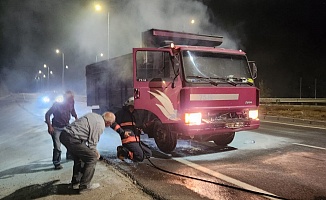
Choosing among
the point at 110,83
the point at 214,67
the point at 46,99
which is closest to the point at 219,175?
the point at 214,67

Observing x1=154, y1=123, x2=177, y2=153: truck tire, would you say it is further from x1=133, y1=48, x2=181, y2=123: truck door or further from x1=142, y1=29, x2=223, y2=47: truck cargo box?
x1=142, y1=29, x2=223, y2=47: truck cargo box

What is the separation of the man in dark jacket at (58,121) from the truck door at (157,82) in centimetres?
155

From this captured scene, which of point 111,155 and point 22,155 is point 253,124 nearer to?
point 111,155

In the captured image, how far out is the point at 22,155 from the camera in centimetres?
691

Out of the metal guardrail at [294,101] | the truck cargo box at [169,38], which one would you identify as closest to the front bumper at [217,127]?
the truck cargo box at [169,38]

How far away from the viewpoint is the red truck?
637 centimetres

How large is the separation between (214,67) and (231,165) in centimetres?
226

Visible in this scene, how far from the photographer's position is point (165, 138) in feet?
22.9

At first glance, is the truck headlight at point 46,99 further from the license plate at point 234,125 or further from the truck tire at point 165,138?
the license plate at point 234,125

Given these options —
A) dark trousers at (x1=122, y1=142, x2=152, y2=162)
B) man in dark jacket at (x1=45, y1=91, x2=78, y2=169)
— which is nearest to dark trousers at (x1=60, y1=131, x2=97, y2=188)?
man in dark jacket at (x1=45, y1=91, x2=78, y2=169)

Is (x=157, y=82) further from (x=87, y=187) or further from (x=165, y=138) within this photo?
(x=87, y=187)

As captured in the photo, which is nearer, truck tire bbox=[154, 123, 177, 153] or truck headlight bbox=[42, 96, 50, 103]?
truck tire bbox=[154, 123, 177, 153]

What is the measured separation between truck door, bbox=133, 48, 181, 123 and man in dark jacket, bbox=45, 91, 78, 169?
155 centimetres

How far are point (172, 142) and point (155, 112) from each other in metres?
0.80
